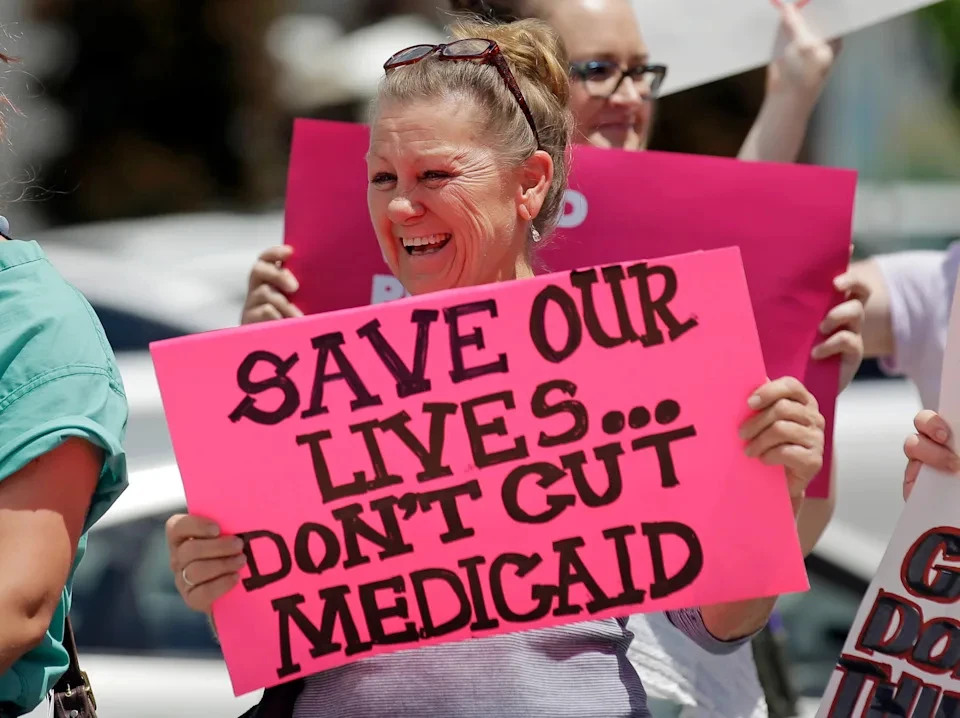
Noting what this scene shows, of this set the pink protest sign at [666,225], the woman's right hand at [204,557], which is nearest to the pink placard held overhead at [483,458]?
the woman's right hand at [204,557]

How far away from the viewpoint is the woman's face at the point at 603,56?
9.70 feet

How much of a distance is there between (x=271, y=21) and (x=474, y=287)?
7007 mm

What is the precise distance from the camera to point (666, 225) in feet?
9.36

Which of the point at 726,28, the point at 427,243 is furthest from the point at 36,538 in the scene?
the point at 726,28

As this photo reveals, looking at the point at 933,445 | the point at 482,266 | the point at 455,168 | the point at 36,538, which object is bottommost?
the point at 36,538

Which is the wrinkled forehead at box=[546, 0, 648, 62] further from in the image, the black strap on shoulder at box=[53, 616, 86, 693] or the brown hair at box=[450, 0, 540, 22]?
the black strap on shoulder at box=[53, 616, 86, 693]

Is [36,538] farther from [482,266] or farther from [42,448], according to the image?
[482,266]

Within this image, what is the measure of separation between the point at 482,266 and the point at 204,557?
1.94 ft

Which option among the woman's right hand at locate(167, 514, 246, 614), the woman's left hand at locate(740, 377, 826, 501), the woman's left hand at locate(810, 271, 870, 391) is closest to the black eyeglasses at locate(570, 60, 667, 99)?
the woman's left hand at locate(810, 271, 870, 391)

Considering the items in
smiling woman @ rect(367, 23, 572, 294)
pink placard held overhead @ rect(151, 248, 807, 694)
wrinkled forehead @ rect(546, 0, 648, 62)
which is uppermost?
wrinkled forehead @ rect(546, 0, 648, 62)

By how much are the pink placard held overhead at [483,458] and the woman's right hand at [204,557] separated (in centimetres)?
2

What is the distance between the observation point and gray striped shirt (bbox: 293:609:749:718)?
2.01 m

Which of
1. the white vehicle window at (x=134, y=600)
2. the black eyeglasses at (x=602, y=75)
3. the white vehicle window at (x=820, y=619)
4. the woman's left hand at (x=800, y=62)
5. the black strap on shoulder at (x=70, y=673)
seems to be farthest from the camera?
the white vehicle window at (x=820, y=619)

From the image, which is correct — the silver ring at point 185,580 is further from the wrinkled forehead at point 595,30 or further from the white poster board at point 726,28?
the white poster board at point 726,28
